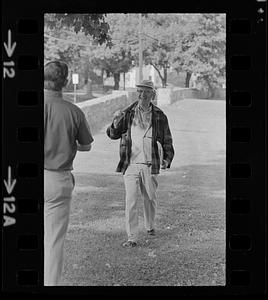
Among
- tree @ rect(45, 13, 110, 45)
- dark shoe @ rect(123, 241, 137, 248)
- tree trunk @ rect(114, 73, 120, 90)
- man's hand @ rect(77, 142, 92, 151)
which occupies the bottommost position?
dark shoe @ rect(123, 241, 137, 248)

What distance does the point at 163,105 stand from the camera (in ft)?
18.5

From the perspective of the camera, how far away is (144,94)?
557 centimetres

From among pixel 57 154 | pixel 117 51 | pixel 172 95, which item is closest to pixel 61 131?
pixel 57 154

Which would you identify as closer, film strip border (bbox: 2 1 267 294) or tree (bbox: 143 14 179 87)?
film strip border (bbox: 2 1 267 294)

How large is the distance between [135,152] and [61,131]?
567 mm

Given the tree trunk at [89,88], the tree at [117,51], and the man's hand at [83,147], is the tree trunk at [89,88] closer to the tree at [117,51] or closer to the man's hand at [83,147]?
the tree at [117,51]

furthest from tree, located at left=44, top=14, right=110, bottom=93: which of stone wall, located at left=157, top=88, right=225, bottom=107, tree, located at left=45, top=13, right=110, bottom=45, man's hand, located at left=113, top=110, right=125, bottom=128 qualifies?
stone wall, located at left=157, top=88, right=225, bottom=107

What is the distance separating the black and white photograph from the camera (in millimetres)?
5457

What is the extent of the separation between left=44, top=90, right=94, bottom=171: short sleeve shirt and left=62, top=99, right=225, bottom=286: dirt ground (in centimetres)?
9

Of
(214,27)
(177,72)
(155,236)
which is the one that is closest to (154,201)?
(155,236)
